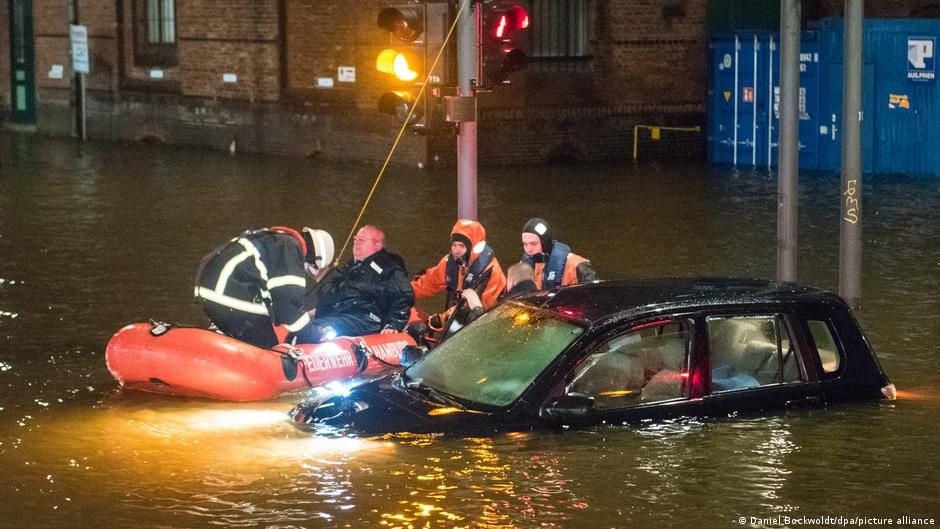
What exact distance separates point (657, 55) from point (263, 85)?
7949mm

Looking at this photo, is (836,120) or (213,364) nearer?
(213,364)

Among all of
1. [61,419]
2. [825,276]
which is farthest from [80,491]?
[825,276]

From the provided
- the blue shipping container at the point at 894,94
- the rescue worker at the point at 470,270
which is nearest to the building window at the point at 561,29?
the blue shipping container at the point at 894,94

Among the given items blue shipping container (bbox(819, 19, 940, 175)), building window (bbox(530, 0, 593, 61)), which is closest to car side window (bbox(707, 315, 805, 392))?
blue shipping container (bbox(819, 19, 940, 175))

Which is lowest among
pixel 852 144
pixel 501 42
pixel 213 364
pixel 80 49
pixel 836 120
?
pixel 213 364

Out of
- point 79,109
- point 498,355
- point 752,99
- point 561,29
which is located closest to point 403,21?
point 498,355

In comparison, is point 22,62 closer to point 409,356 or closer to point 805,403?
point 409,356

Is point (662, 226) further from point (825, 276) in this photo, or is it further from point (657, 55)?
point (657, 55)

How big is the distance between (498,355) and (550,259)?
2.99 metres

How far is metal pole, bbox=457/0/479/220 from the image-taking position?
12586 mm

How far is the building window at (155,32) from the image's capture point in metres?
36.3

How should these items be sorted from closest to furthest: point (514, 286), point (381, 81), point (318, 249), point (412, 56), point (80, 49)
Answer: point (318, 249), point (514, 286), point (412, 56), point (381, 81), point (80, 49)

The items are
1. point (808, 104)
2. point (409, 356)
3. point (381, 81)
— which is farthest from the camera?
point (381, 81)

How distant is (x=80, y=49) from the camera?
34656 mm
